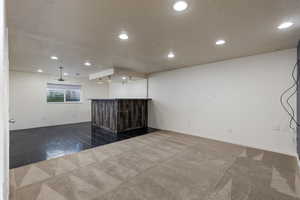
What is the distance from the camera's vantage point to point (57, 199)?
5.63 ft

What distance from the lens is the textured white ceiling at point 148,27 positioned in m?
1.76

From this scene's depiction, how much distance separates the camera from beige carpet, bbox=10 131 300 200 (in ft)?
6.02

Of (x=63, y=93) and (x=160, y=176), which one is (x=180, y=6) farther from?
(x=63, y=93)

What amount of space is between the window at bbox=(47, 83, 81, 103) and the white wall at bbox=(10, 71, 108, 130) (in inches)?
8.3

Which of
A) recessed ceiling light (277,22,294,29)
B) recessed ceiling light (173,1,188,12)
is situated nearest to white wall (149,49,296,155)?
recessed ceiling light (277,22,294,29)

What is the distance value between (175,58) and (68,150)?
3.73 metres

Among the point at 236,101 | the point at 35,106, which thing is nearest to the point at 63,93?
the point at 35,106

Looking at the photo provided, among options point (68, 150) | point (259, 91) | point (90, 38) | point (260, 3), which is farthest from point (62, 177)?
point (259, 91)

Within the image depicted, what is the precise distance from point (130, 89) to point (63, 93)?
11.0 feet

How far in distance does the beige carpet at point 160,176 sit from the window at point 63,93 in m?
4.77

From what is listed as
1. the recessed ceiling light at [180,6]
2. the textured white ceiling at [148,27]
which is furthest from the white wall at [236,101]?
the recessed ceiling light at [180,6]

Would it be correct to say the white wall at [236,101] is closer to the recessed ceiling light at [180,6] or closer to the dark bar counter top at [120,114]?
the dark bar counter top at [120,114]

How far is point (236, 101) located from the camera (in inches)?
154

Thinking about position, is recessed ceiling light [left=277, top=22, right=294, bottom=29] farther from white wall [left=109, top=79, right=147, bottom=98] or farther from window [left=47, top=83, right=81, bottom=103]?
window [left=47, top=83, right=81, bottom=103]
